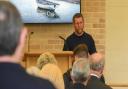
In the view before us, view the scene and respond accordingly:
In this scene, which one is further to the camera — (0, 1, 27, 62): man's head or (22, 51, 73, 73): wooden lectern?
(22, 51, 73, 73): wooden lectern

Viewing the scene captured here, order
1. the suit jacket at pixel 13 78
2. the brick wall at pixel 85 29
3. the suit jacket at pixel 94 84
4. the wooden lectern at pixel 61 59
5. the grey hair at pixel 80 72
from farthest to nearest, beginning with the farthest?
the brick wall at pixel 85 29 < the wooden lectern at pixel 61 59 < the suit jacket at pixel 94 84 < the grey hair at pixel 80 72 < the suit jacket at pixel 13 78

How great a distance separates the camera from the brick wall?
24.2 ft

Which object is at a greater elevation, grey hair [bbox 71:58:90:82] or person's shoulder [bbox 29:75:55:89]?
person's shoulder [bbox 29:75:55:89]

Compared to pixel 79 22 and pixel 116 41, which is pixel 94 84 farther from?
pixel 116 41

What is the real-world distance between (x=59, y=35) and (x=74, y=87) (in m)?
3.96

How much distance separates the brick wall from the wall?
1.02 feet

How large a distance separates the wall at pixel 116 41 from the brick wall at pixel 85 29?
31cm

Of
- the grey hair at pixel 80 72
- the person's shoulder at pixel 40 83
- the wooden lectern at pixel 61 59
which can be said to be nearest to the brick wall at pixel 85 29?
the wooden lectern at pixel 61 59

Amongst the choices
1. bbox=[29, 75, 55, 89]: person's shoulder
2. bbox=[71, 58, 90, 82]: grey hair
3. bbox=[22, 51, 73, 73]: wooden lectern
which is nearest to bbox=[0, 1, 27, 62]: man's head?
bbox=[29, 75, 55, 89]: person's shoulder

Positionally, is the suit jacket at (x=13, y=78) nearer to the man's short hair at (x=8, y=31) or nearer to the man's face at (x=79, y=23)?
the man's short hair at (x=8, y=31)

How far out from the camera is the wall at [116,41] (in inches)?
303

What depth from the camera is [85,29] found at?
7.40m

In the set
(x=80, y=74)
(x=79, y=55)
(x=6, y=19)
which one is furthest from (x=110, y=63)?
(x=6, y=19)

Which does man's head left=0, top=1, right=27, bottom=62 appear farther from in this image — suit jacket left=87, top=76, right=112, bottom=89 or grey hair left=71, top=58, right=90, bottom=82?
suit jacket left=87, top=76, right=112, bottom=89
